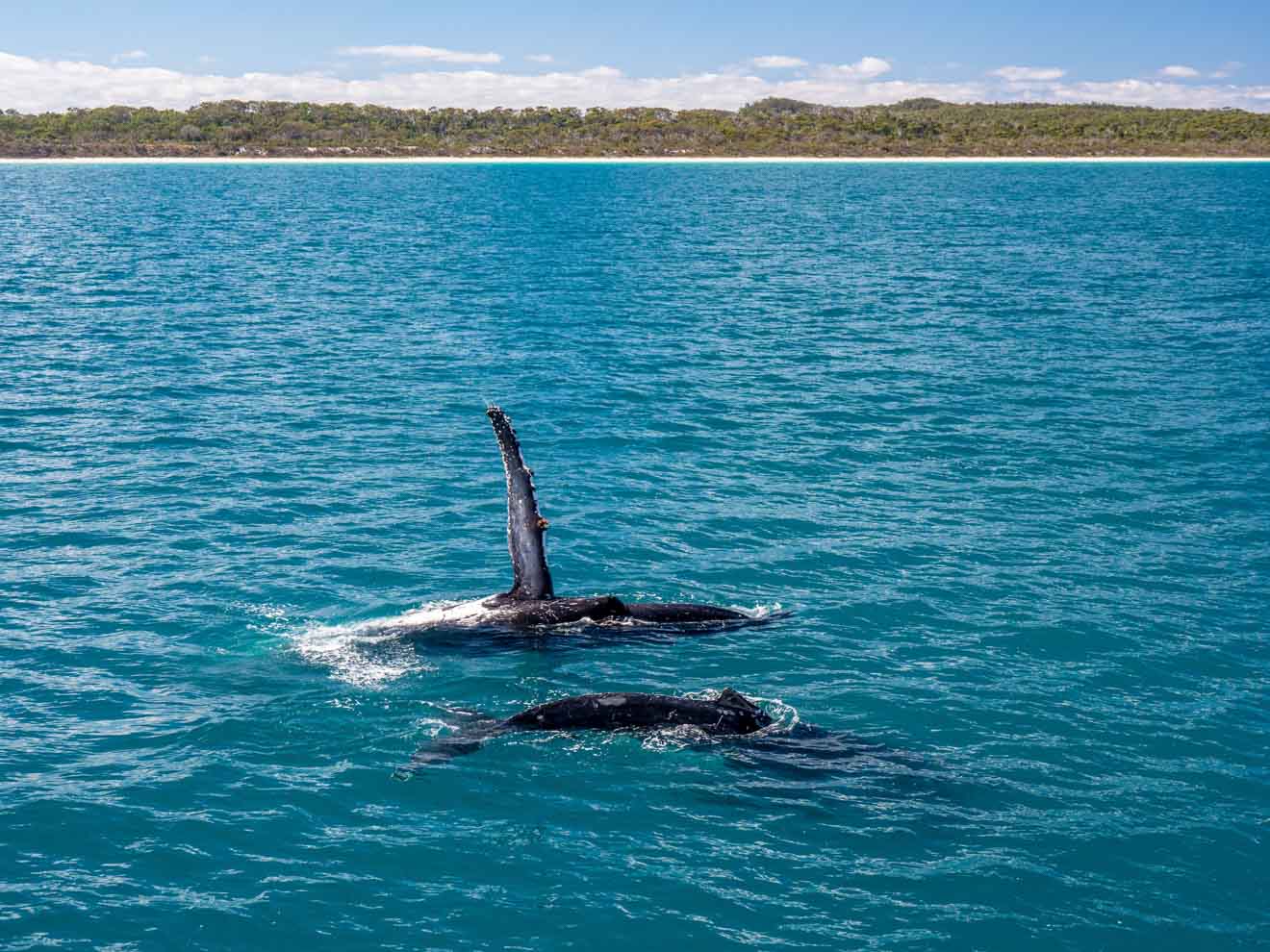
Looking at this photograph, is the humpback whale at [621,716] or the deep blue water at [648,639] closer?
the deep blue water at [648,639]

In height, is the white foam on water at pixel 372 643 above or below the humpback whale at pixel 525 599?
below

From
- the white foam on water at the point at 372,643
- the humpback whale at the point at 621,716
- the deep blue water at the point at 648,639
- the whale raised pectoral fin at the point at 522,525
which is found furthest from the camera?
the whale raised pectoral fin at the point at 522,525

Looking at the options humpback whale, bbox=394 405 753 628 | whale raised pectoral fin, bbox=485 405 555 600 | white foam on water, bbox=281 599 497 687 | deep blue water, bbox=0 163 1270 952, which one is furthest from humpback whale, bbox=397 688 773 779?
whale raised pectoral fin, bbox=485 405 555 600

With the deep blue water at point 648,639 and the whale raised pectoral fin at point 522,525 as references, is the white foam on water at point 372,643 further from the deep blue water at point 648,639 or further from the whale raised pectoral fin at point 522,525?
the whale raised pectoral fin at point 522,525

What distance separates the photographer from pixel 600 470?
102ft

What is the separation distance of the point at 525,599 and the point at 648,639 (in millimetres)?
2279

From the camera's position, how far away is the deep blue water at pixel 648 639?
13.9 m

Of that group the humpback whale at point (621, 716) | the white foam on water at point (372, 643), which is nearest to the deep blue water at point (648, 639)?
the white foam on water at point (372, 643)

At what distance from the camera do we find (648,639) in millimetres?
20438

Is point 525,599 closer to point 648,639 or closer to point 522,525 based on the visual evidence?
point 522,525

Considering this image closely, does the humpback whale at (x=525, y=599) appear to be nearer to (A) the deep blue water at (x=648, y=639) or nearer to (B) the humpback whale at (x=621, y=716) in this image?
(A) the deep blue water at (x=648, y=639)

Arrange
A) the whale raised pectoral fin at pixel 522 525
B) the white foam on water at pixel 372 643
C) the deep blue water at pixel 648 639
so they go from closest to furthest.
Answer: the deep blue water at pixel 648 639, the white foam on water at pixel 372 643, the whale raised pectoral fin at pixel 522 525

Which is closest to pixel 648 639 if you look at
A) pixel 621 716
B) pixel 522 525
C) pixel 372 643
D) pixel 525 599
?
pixel 525 599

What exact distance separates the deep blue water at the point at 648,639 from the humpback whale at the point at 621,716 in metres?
0.31
